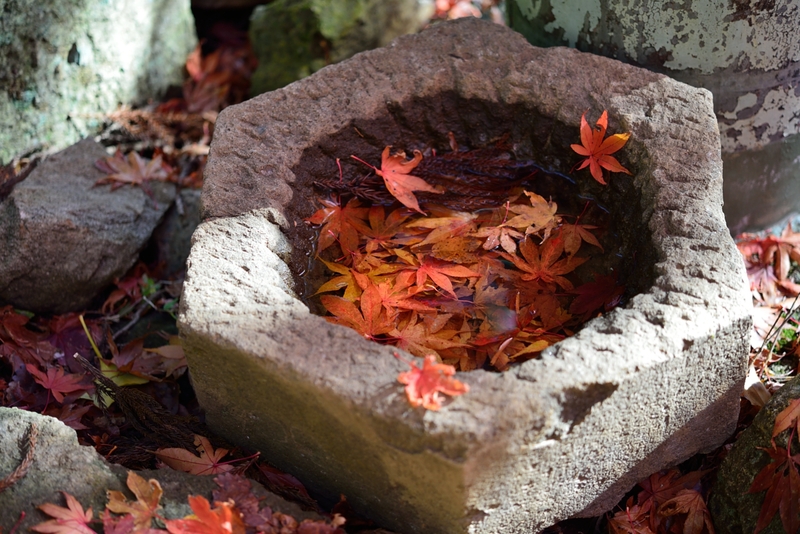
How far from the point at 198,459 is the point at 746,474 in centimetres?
141

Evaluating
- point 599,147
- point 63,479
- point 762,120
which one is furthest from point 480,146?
point 63,479

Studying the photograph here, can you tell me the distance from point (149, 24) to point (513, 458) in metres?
2.67

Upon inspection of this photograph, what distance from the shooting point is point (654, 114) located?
223 cm

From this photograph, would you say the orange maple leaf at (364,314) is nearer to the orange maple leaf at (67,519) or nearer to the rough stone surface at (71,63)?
the orange maple leaf at (67,519)

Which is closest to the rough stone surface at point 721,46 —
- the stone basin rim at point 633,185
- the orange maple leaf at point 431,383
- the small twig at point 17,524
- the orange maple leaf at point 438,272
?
the stone basin rim at point 633,185

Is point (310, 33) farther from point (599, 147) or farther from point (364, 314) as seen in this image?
point (364, 314)

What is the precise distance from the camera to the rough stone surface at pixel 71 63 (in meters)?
2.88

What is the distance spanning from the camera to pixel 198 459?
1996 mm

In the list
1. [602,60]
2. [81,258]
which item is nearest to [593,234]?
[602,60]

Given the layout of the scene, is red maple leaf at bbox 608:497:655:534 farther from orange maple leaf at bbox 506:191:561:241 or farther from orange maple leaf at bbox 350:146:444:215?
orange maple leaf at bbox 350:146:444:215

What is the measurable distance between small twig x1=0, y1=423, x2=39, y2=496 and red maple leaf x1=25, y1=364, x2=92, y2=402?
0.48m

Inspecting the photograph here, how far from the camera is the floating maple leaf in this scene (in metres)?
2.86

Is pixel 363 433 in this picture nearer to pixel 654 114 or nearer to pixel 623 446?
pixel 623 446

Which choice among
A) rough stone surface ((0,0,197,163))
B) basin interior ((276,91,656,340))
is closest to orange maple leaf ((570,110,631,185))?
basin interior ((276,91,656,340))
